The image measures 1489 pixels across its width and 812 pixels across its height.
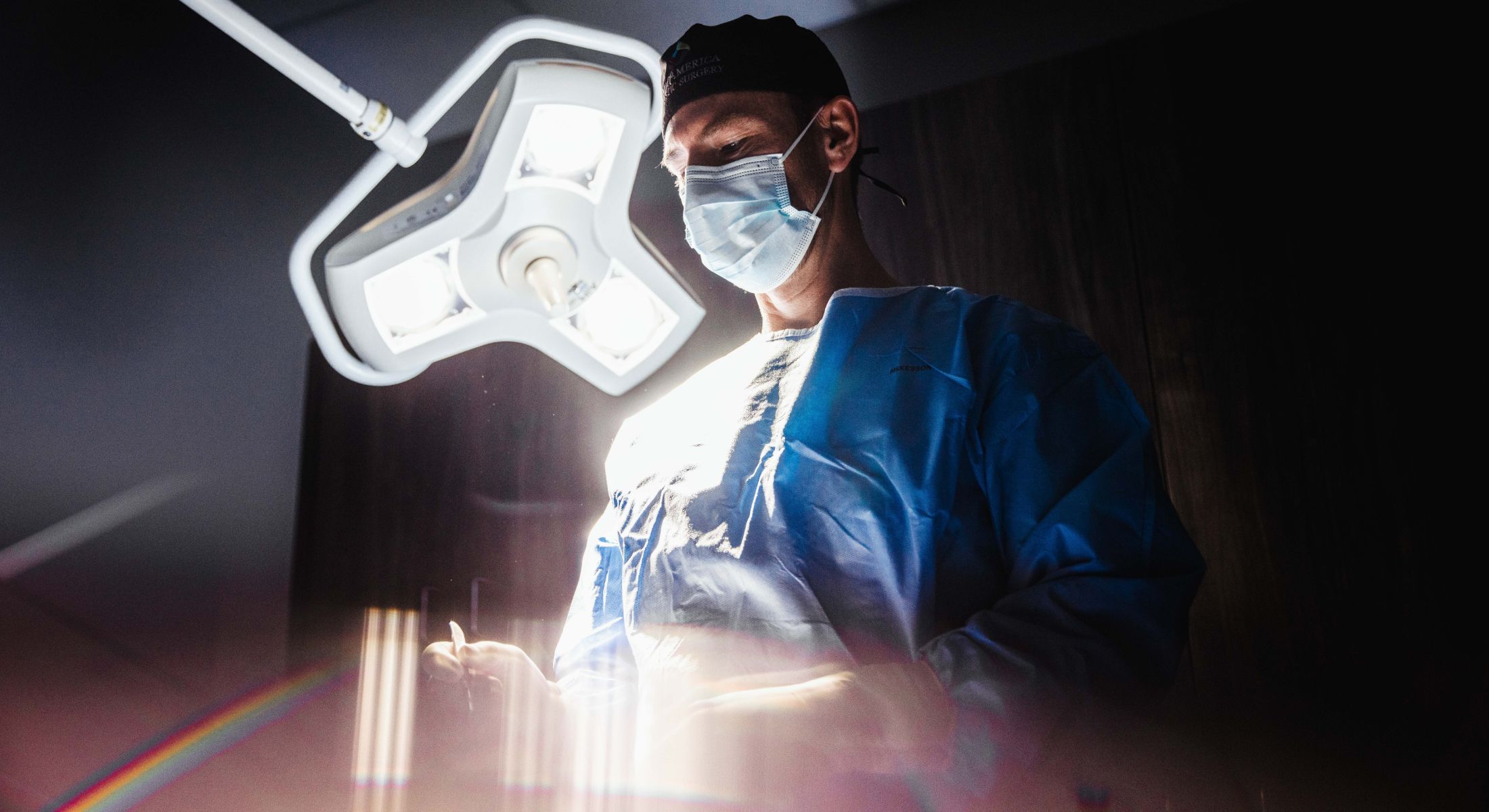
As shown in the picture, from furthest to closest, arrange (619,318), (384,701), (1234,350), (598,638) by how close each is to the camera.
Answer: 1. (384,701)
2. (1234,350)
3. (598,638)
4. (619,318)

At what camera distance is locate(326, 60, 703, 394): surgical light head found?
0.94 meters

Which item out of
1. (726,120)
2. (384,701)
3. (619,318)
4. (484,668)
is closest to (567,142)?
(619,318)

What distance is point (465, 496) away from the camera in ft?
6.44

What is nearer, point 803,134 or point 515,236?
point 515,236

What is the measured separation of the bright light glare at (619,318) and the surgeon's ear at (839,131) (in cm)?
37

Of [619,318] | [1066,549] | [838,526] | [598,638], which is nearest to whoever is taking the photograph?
[1066,549]

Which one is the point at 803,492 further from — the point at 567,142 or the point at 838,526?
the point at 567,142

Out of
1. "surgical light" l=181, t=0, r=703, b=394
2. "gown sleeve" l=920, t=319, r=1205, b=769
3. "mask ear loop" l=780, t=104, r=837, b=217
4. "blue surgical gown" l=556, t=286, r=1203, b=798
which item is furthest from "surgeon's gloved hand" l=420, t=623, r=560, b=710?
"mask ear loop" l=780, t=104, r=837, b=217

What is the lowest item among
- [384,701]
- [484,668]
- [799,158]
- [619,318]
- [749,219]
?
[384,701]

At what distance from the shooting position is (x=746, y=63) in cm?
125

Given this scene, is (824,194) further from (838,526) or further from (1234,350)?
(1234,350)

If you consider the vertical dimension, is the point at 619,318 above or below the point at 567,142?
below

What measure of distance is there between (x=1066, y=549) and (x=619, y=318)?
1.87 ft

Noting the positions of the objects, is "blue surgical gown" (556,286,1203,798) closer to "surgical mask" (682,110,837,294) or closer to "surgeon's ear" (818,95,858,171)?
"surgical mask" (682,110,837,294)
